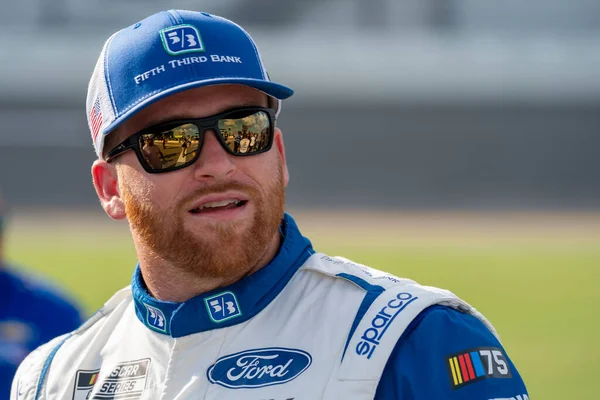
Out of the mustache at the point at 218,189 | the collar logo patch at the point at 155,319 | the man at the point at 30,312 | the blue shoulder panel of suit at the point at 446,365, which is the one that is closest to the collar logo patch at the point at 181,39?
the mustache at the point at 218,189

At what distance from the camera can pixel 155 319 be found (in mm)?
1946

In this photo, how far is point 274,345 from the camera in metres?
1.79

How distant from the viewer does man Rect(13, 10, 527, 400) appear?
1687 millimetres

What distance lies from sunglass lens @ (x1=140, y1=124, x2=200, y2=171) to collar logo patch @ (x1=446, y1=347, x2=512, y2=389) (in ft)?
2.00

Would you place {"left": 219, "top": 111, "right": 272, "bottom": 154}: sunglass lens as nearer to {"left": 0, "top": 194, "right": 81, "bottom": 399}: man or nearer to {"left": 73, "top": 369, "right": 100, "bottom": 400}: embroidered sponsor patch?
{"left": 73, "top": 369, "right": 100, "bottom": 400}: embroidered sponsor patch

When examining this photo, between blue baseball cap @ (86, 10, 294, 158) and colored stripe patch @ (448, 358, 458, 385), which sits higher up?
blue baseball cap @ (86, 10, 294, 158)

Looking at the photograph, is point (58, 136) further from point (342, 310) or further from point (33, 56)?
point (342, 310)

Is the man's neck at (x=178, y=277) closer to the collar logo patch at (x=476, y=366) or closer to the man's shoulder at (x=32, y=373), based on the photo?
the man's shoulder at (x=32, y=373)

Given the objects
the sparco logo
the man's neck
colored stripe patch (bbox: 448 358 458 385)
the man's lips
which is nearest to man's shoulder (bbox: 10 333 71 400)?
the man's neck

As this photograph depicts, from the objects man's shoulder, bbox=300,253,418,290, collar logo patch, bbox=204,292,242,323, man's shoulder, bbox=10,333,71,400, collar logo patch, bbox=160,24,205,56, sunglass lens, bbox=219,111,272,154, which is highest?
collar logo patch, bbox=160,24,205,56

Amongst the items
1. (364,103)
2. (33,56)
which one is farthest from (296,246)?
(33,56)

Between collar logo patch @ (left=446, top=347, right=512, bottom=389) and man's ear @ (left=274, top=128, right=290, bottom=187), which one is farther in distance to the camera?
man's ear @ (left=274, top=128, right=290, bottom=187)

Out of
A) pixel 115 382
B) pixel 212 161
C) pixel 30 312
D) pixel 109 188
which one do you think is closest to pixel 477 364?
pixel 212 161

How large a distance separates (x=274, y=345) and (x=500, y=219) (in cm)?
1592
